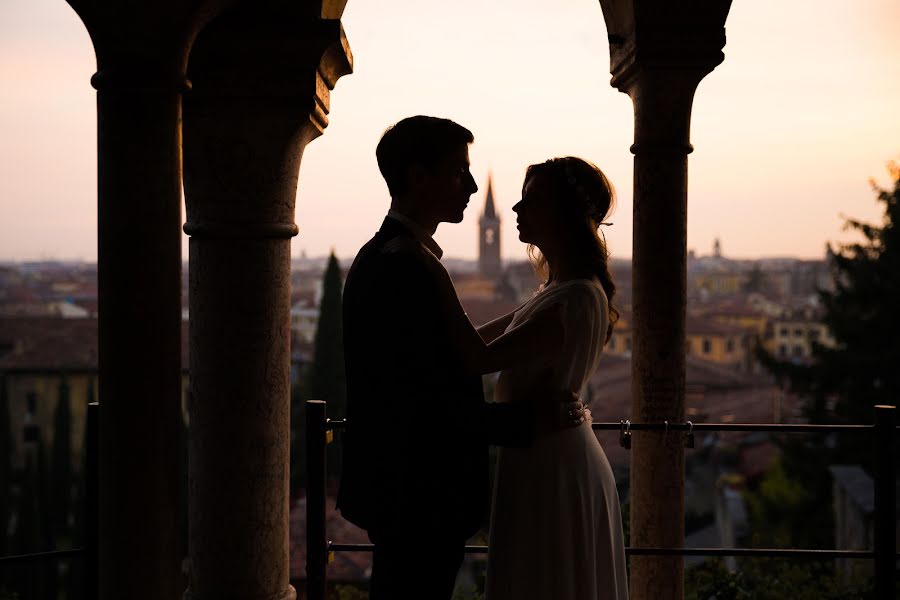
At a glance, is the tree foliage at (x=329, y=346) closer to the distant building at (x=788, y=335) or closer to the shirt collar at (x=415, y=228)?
the shirt collar at (x=415, y=228)

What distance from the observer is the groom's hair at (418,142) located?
6.21 feet

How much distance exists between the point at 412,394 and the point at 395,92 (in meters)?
61.3

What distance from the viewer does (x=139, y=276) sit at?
2115mm

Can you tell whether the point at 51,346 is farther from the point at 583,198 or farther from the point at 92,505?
the point at 583,198

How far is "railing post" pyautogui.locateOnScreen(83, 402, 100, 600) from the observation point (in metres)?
2.25

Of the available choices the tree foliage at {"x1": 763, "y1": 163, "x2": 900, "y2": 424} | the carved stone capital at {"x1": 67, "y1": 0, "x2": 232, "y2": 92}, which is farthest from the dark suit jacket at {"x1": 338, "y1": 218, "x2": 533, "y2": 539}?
the tree foliage at {"x1": 763, "y1": 163, "x2": 900, "y2": 424}

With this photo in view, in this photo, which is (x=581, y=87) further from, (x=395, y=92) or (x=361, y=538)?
(x=361, y=538)

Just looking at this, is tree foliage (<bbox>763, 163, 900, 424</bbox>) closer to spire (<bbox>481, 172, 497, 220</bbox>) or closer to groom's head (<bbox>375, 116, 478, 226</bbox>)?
groom's head (<bbox>375, 116, 478, 226</bbox>)

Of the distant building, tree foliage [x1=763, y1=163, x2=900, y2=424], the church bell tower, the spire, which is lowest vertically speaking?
the distant building

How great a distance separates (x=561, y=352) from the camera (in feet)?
6.55

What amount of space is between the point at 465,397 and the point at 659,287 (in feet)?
4.00

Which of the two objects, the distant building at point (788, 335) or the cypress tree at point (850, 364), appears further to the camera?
the distant building at point (788, 335)

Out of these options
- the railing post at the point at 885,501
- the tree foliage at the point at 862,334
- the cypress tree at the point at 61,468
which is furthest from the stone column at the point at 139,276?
the cypress tree at the point at 61,468

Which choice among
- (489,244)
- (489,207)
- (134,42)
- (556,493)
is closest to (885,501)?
(556,493)
